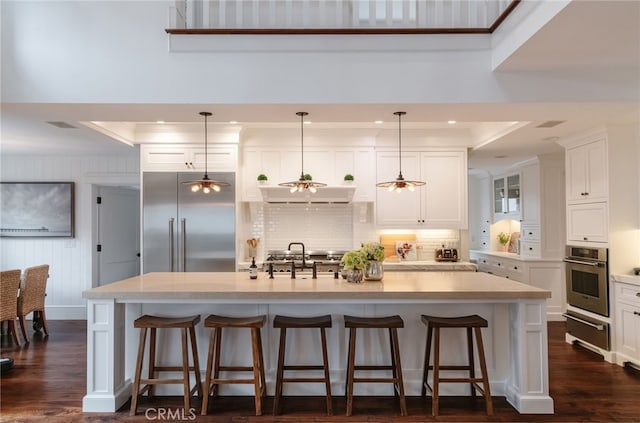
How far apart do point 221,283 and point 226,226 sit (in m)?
1.85

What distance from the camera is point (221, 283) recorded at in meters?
3.47

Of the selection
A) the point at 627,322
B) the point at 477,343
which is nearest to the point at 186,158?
the point at 477,343

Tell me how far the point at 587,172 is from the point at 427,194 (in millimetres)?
1855

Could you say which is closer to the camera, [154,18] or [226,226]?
[154,18]

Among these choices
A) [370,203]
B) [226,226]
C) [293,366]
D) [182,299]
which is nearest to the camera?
[182,299]

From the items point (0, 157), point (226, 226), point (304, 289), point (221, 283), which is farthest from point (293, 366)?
point (0, 157)

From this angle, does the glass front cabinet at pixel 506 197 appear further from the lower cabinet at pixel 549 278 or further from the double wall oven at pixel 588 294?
the double wall oven at pixel 588 294

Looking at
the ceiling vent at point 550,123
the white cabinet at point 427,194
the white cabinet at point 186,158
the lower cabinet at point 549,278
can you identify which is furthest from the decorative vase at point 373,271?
the lower cabinet at point 549,278

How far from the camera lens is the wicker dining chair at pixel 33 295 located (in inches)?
197

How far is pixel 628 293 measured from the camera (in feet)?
13.5

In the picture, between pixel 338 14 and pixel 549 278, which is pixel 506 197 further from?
pixel 338 14

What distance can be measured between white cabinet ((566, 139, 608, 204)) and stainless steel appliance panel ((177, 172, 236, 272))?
13.5ft

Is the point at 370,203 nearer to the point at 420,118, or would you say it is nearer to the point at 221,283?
the point at 420,118

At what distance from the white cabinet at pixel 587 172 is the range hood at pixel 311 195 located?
102 inches
